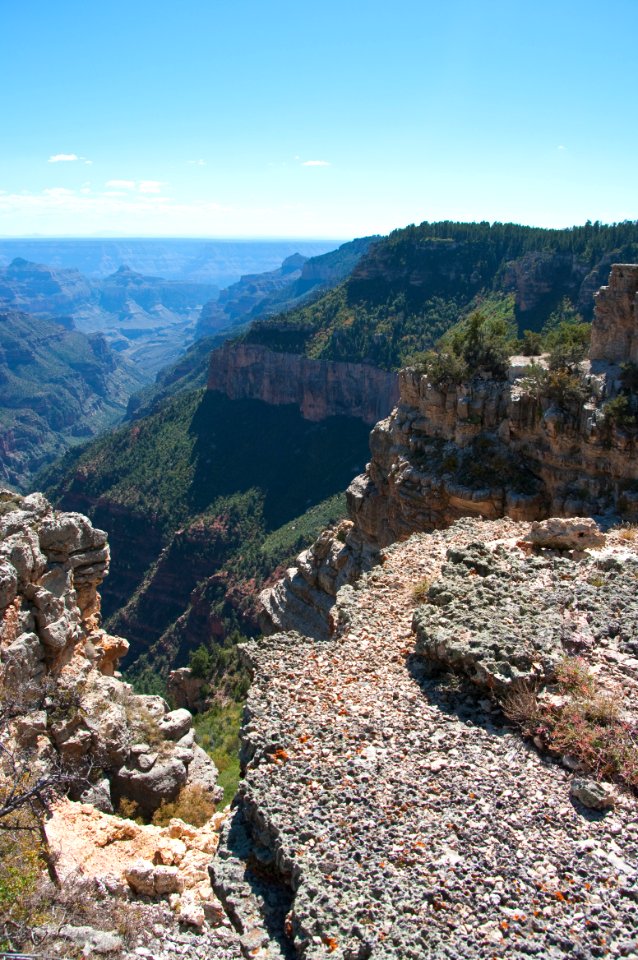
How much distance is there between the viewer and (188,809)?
51.0 ft

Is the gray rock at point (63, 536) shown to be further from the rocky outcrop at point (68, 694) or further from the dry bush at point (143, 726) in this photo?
the dry bush at point (143, 726)

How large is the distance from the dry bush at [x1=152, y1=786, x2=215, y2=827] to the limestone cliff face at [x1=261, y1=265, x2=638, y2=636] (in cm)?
722

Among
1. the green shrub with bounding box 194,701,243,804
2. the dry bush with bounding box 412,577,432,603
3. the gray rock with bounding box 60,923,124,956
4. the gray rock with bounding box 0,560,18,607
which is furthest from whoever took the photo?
the green shrub with bounding box 194,701,243,804

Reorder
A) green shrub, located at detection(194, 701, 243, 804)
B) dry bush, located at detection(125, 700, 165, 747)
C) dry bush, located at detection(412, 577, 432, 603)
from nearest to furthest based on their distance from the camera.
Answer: dry bush, located at detection(412, 577, 432, 603) < dry bush, located at detection(125, 700, 165, 747) < green shrub, located at detection(194, 701, 243, 804)

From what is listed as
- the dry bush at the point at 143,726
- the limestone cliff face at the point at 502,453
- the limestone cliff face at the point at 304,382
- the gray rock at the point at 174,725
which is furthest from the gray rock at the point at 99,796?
the limestone cliff face at the point at 304,382

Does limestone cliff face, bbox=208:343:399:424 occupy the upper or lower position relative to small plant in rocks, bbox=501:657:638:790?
lower

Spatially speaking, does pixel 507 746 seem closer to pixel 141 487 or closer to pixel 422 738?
pixel 422 738

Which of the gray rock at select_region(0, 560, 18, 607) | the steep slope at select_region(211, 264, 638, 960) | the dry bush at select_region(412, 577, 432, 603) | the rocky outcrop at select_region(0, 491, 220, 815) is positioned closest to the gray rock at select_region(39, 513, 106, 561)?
the rocky outcrop at select_region(0, 491, 220, 815)

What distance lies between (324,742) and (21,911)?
4.39 m

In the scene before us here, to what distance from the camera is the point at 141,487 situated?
8906 cm

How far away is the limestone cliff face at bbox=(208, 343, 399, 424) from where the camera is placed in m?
84.9

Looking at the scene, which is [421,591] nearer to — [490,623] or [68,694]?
[490,623]

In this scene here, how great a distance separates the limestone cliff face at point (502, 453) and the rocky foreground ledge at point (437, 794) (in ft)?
32.0

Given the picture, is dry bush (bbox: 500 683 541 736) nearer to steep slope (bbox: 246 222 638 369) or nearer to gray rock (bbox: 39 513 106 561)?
gray rock (bbox: 39 513 106 561)
